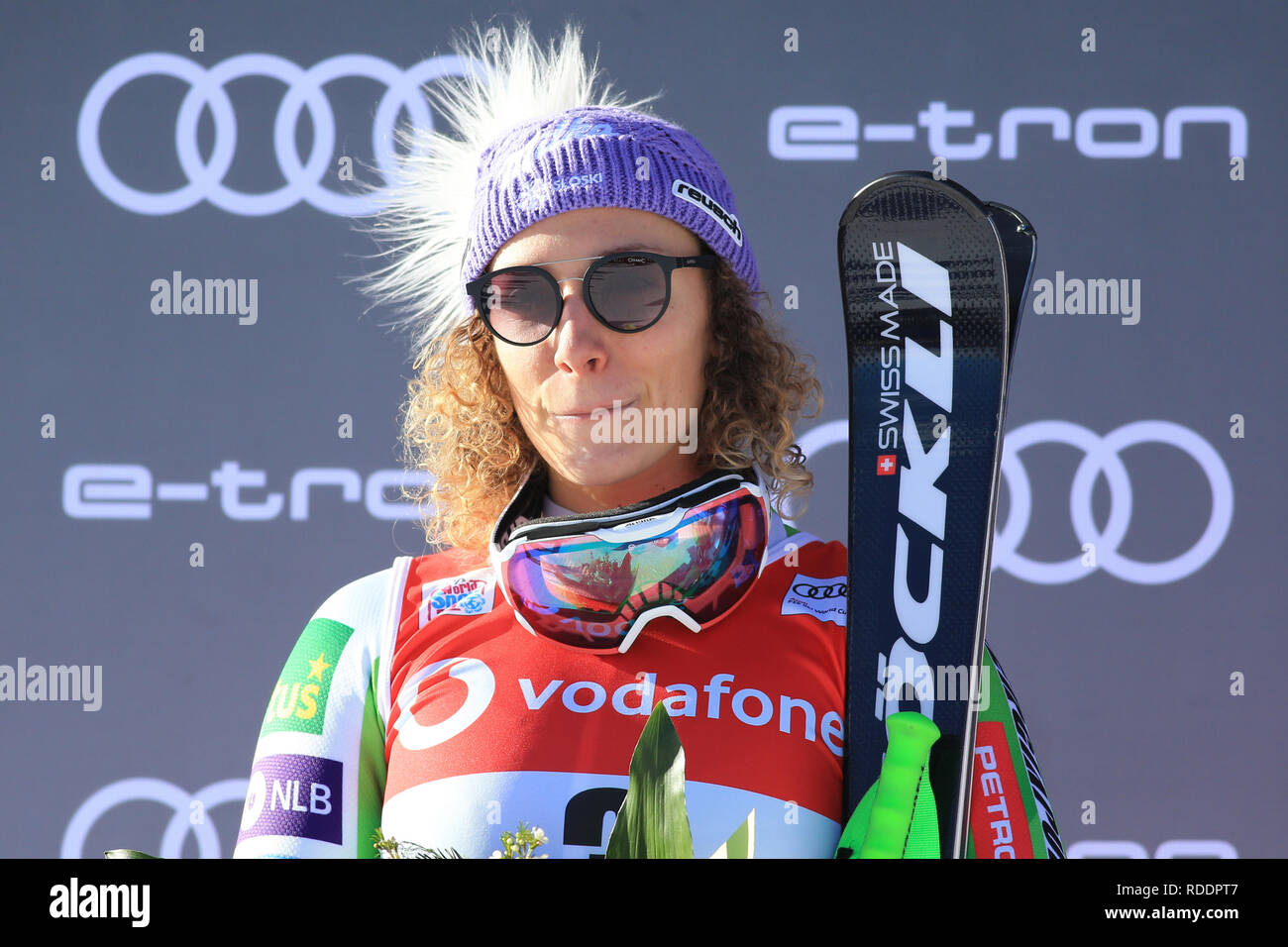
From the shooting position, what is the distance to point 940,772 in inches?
48.1

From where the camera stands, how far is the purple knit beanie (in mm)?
1406

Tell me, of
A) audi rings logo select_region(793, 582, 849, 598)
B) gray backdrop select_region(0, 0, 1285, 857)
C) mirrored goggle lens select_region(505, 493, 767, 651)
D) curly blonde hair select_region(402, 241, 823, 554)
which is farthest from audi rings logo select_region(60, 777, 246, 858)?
audi rings logo select_region(793, 582, 849, 598)

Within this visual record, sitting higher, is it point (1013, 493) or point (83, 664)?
point (1013, 493)

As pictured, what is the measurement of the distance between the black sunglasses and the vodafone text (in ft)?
1.41

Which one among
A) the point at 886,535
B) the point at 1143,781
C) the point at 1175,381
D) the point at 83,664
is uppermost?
the point at 1175,381

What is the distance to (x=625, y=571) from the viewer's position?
1.34m

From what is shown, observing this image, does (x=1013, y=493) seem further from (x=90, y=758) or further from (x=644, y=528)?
(x=90, y=758)

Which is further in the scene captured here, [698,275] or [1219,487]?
[1219,487]

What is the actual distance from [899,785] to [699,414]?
57cm

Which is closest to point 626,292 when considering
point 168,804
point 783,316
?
point 783,316

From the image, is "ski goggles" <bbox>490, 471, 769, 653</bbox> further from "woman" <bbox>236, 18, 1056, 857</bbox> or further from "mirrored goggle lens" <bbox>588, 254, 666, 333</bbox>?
"mirrored goggle lens" <bbox>588, 254, 666, 333</bbox>
